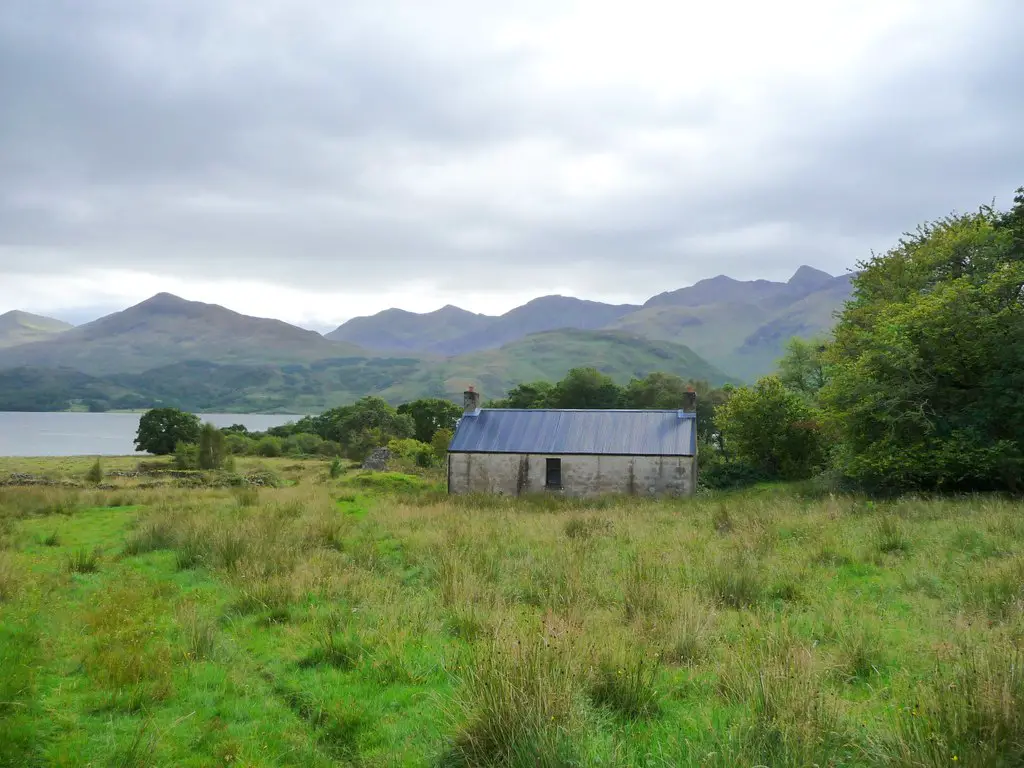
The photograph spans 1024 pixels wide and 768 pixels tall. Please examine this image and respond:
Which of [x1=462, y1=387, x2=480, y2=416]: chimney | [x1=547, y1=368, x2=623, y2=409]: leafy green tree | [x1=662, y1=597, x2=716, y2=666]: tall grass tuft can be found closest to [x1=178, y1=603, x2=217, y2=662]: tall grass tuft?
[x1=662, y1=597, x2=716, y2=666]: tall grass tuft

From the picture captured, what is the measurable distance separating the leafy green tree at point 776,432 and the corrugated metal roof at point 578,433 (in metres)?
5.03

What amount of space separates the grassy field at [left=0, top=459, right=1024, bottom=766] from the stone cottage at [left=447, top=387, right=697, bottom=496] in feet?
57.0

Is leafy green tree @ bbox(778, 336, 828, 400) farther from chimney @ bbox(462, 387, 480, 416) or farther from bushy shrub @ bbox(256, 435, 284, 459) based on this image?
bushy shrub @ bbox(256, 435, 284, 459)

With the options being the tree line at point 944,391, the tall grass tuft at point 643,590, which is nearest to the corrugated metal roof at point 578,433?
the tree line at point 944,391

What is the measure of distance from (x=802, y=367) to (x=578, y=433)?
32.8 meters

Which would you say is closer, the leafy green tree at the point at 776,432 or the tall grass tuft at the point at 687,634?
the tall grass tuft at the point at 687,634

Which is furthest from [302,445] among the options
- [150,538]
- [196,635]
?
[196,635]

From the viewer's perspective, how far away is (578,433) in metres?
32.7

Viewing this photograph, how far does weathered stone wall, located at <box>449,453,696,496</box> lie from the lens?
3070cm

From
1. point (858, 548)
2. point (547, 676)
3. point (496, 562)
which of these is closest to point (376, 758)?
point (547, 676)

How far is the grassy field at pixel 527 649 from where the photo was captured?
4.36 meters

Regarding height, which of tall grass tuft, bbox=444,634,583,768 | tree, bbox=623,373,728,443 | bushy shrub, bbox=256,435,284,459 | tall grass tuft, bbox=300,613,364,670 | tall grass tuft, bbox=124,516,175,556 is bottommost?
bushy shrub, bbox=256,435,284,459

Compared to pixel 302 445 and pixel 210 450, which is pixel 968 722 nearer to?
pixel 210 450

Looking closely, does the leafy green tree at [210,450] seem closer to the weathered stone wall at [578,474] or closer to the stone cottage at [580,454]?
the stone cottage at [580,454]
